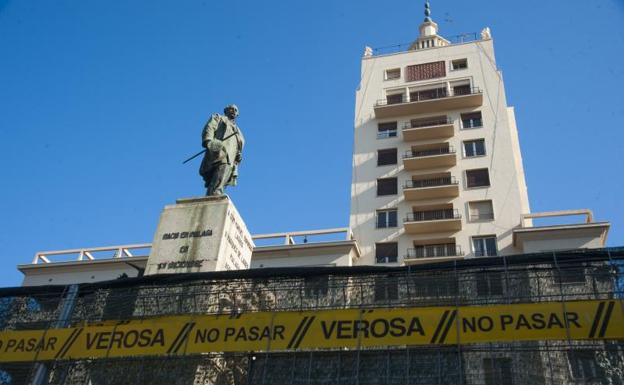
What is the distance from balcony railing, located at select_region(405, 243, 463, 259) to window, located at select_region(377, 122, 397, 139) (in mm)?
10231

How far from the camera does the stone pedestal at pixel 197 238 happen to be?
421 inches

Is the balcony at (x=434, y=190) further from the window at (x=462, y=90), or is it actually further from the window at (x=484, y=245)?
the window at (x=462, y=90)

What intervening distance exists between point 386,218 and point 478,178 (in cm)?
717

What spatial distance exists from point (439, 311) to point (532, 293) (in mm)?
1243

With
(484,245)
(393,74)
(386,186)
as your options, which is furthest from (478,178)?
(393,74)

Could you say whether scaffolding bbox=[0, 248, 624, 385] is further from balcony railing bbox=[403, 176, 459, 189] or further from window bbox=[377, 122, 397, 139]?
window bbox=[377, 122, 397, 139]

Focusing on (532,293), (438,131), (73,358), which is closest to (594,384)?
(532,293)

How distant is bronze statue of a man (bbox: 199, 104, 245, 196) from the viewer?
12.6 meters

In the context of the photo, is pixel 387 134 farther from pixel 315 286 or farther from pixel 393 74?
pixel 315 286

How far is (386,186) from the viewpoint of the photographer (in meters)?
40.8

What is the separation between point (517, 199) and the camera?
3681cm

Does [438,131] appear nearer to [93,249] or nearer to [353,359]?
[93,249]

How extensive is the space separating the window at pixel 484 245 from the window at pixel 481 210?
1619mm

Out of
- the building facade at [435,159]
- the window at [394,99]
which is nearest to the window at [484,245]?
the building facade at [435,159]
